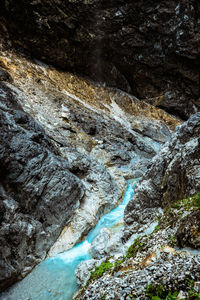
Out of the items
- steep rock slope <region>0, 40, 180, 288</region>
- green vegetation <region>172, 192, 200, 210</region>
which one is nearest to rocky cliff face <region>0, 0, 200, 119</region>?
steep rock slope <region>0, 40, 180, 288</region>

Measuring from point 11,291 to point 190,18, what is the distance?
33142mm

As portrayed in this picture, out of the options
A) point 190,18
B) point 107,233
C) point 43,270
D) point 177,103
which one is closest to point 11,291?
point 43,270

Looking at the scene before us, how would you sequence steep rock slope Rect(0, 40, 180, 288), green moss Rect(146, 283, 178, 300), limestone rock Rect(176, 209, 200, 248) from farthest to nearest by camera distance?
steep rock slope Rect(0, 40, 180, 288) < limestone rock Rect(176, 209, 200, 248) < green moss Rect(146, 283, 178, 300)

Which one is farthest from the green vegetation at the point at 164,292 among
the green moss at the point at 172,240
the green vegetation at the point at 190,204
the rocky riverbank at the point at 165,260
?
the green vegetation at the point at 190,204

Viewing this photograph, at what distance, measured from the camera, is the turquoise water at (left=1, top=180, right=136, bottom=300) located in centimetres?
708

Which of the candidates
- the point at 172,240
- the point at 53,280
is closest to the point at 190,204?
the point at 172,240

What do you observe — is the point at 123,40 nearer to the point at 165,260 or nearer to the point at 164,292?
the point at 165,260

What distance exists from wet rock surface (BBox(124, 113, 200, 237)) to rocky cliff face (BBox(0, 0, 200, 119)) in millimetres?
23943

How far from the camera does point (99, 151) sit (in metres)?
19.4

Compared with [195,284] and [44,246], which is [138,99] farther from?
[195,284]

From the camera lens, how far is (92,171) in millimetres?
14773

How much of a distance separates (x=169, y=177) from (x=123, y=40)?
27.9m

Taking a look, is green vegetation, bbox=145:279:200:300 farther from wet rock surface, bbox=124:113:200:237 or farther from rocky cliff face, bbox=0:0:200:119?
rocky cliff face, bbox=0:0:200:119

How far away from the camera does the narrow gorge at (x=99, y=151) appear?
16.3 feet
